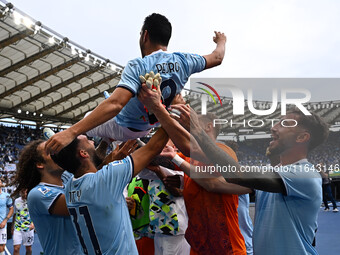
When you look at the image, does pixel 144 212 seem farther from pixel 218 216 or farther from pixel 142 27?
pixel 142 27

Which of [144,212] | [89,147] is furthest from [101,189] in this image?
[144,212]

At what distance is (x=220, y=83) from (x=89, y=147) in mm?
1194

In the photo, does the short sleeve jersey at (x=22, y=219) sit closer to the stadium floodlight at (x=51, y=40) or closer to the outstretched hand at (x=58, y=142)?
the outstretched hand at (x=58, y=142)

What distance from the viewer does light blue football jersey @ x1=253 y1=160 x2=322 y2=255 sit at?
2.31 meters

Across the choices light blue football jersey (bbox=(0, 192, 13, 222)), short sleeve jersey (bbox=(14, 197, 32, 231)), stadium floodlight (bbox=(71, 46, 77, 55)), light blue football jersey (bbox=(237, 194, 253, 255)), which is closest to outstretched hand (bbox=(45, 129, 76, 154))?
light blue football jersey (bbox=(237, 194, 253, 255))

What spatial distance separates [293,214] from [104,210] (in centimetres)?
124

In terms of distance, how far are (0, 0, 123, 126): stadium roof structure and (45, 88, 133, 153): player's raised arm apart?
15013 millimetres

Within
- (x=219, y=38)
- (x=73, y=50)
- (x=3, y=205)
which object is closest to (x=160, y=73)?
(x=219, y=38)

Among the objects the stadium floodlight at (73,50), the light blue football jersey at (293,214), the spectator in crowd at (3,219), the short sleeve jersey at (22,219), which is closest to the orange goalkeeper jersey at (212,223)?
the light blue football jersey at (293,214)

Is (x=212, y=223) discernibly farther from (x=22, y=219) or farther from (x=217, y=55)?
(x=22, y=219)

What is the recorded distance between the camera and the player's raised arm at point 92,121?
200cm

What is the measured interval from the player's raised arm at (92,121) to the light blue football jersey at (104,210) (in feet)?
1.24

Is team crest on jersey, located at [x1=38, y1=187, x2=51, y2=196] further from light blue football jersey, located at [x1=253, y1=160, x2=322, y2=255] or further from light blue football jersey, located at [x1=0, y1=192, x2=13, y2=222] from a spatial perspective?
light blue football jersey, located at [x1=0, y1=192, x2=13, y2=222]

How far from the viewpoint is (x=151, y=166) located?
356 cm
